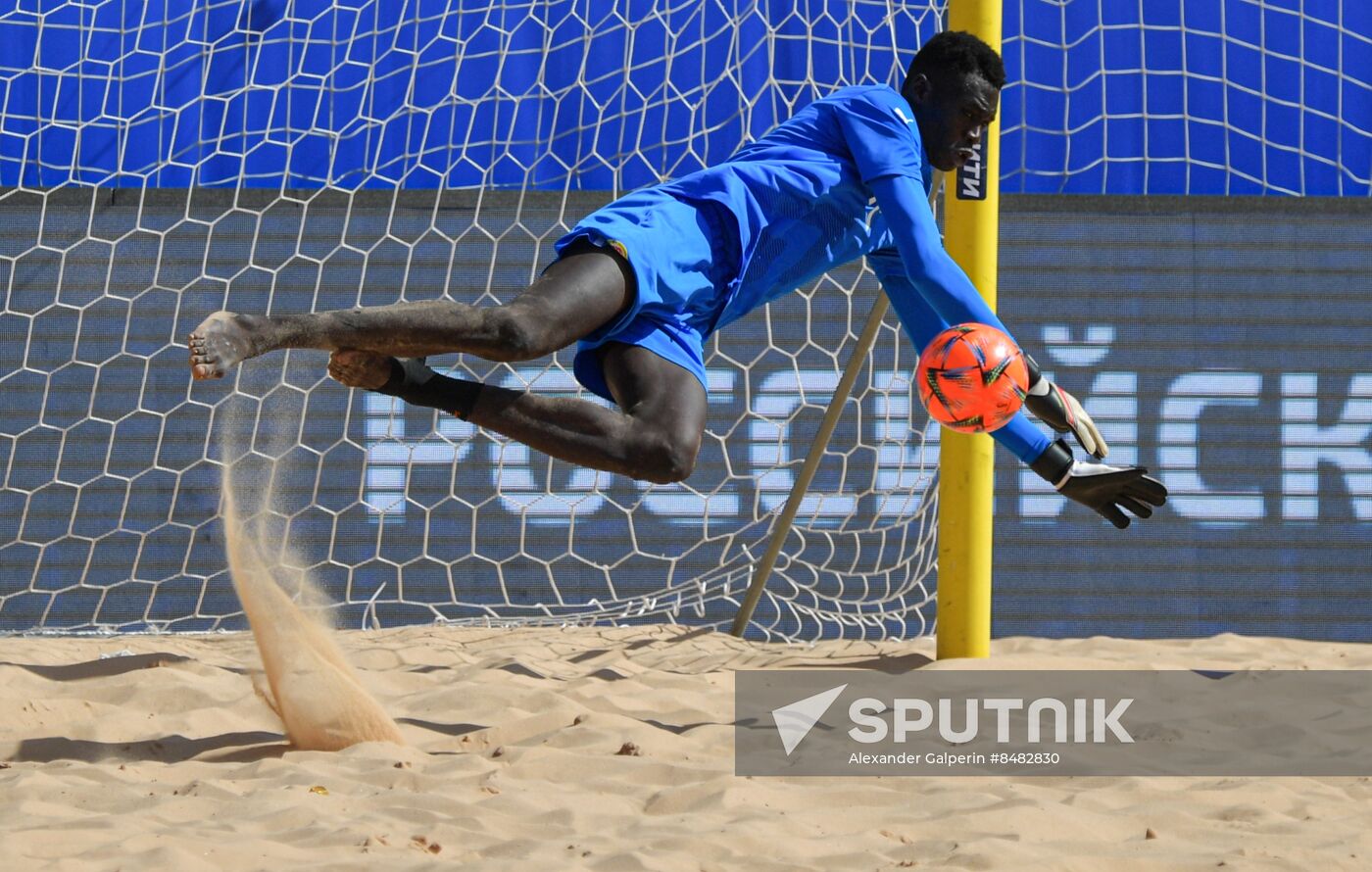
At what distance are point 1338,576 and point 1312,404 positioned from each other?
0.78m

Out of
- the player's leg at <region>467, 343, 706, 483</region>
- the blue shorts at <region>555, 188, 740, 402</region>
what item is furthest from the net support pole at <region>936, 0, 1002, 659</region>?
the player's leg at <region>467, 343, 706, 483</region>

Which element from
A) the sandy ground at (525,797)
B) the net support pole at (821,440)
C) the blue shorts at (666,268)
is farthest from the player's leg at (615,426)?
the net support pole at (821,440)

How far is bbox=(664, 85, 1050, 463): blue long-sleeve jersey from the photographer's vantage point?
319 centimetres

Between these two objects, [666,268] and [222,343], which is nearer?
[222,343]

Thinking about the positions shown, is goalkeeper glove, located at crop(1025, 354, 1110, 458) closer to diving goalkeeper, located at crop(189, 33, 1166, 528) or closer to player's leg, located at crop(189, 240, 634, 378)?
diving goalkeeper, located at crop(189, 33, 1166, 528)

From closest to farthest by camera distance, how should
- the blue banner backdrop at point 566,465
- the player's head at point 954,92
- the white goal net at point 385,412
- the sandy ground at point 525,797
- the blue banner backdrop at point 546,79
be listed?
the sandy ground at point 525,797, the player's head at point 954,92, the blue banner backdrop at point 546,79, the white goal net at point 385,412, the blue banner backdrop at point 566,465

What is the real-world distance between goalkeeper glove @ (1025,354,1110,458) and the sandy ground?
845 millimetres

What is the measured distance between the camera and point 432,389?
9.86 feet

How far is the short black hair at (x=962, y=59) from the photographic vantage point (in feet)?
11.1

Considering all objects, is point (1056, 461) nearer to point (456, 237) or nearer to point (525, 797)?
point (525, 797)

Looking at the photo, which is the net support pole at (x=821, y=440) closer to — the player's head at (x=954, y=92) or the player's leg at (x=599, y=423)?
the player's head at (x=954, y=92)

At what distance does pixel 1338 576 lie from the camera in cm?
646

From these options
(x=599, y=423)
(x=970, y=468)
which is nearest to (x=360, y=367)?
(x=599, y=423)

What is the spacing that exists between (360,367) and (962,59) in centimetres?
158
